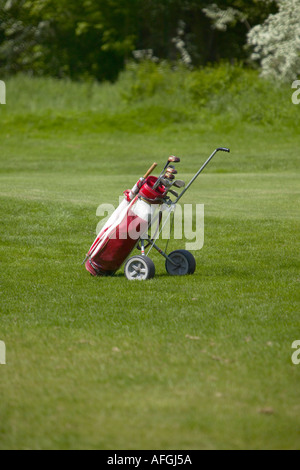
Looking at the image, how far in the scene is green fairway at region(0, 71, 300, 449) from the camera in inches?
163

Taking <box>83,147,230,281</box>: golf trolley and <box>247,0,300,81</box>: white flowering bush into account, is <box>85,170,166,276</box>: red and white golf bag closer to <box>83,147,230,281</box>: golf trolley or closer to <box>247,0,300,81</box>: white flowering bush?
<box>83,147,230,281</box>: golf trolley

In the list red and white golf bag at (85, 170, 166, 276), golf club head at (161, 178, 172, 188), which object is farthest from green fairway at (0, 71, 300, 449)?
golf club head at (161, 178, 172, 188)

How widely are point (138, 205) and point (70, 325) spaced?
2.14m

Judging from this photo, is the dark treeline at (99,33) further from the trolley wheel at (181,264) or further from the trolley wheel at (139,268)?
the trolley wheel at (139,268)

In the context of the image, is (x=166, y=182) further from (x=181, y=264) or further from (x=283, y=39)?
(x=283, y=39)

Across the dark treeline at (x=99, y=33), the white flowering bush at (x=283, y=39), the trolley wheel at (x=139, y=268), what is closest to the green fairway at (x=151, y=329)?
the trolley wheel at (x=139, y=268)

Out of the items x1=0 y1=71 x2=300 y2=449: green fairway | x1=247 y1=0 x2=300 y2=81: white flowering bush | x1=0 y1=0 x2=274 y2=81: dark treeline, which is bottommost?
x1=0 y1=71 x2=300 y2=449: green fairway

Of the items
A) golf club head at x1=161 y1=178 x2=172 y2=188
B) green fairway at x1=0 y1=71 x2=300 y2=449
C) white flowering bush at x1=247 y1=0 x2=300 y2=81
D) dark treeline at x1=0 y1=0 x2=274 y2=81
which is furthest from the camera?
dark treeline at x1=0 y1=0 x2=274 y2=81

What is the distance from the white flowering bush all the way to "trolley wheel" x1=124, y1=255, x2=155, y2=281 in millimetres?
21165

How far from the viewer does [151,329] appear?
6.07 meters

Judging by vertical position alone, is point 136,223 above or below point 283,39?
below

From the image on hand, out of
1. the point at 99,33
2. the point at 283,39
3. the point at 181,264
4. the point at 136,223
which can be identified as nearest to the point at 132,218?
the point at 136,223

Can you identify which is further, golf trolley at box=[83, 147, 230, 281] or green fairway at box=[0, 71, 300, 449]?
golf trolley at box=[83, 147, 230, 281]

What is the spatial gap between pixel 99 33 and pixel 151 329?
113 feet
